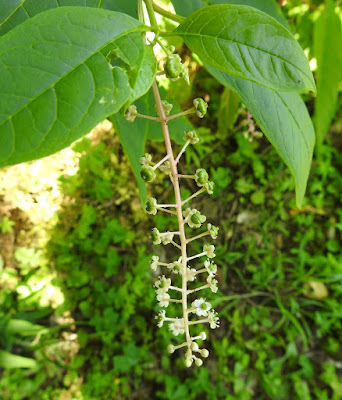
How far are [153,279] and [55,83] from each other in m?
1.81

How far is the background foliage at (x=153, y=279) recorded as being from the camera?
2031mm

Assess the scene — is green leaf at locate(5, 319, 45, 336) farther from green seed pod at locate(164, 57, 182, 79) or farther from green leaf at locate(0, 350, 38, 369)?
green seed pod at locate(164, 57, 182, 79)

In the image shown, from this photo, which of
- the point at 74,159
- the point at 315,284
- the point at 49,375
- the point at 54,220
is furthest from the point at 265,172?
the point at 49,375

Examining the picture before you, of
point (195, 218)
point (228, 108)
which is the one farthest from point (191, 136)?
point (228, 108)

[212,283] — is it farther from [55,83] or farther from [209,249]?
[55,83]

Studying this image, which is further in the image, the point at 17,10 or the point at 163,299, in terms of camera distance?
the point at 163,299

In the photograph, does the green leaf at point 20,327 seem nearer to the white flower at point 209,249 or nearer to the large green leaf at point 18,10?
the white flower at point 209,249

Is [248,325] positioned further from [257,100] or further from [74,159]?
[257,100]

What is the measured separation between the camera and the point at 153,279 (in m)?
2.09

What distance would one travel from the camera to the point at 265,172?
2178 mm

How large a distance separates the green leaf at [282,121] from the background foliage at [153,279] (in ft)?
4.17

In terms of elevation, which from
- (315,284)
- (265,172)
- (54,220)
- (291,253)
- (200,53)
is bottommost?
(315,284)

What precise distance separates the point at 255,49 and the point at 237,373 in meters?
2.12

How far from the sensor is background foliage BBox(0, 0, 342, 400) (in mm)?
2031
